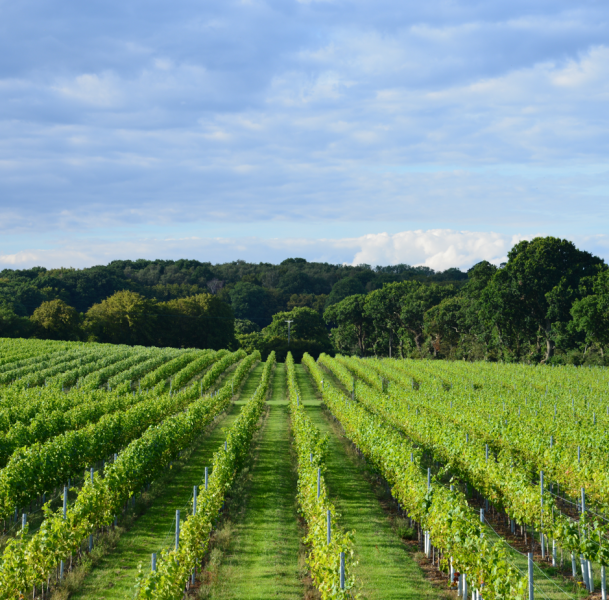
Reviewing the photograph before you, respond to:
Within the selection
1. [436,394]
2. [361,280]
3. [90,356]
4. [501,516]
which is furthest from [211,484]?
[361,280]

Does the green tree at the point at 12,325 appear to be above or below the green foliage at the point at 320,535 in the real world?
above

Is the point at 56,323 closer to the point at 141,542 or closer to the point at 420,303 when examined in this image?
the point at 420,303

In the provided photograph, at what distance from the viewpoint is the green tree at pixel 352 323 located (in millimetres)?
81500

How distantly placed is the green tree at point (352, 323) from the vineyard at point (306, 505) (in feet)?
184

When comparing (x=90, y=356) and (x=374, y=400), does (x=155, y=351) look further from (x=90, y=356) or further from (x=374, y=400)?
(x=374, y=400)

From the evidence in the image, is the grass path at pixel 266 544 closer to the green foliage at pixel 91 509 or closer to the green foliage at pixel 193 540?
the green foliage at pixel 193 540

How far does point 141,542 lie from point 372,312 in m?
68.7

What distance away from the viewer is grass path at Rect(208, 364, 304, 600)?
9078mm

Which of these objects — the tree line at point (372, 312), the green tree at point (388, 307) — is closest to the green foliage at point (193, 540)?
the tree line at point (372, 312)

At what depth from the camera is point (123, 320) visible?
2717 inches

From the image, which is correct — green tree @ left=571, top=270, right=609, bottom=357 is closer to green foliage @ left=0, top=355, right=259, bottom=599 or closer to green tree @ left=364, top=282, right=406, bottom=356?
green tree @ left=364, top=282, right=406, bottom=356

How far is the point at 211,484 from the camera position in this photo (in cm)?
1192

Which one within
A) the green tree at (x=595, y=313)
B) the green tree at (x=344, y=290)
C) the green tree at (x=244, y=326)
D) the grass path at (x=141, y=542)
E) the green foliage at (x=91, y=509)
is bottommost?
the grass path at (x=141, y=542)

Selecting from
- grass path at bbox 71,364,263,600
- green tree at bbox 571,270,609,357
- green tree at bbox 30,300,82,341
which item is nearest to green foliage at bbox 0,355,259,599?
grass path at bbox 71,364,263,600
